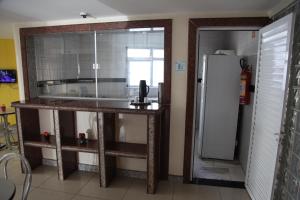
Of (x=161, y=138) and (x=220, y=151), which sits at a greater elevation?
(x=161, y=138)

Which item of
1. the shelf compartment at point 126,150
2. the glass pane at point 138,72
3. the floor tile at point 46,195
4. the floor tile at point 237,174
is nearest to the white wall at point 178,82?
the shelf compartment at point 126,150

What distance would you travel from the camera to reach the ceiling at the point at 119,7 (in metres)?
1.98

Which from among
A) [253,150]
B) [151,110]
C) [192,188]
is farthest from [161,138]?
[253,150]

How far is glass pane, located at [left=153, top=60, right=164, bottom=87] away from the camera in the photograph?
8.45 feet

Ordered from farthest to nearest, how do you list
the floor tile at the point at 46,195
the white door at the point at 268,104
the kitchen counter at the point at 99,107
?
the floor tile at the point at 46,195
the kitchen counter at the point at 99,107
the white door at the point at 268,104

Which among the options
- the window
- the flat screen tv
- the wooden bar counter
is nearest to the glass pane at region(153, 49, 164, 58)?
the window

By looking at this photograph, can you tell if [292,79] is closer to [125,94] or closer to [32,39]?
[125,94]

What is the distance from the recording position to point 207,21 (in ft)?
7.52

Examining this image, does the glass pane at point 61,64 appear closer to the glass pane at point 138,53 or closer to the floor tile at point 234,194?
the glass pane at point 138,53

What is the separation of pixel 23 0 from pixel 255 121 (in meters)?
2.79

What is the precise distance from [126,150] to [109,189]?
0.56 metres

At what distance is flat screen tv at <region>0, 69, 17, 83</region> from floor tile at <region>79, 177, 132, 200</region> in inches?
140

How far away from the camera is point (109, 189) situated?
249cm

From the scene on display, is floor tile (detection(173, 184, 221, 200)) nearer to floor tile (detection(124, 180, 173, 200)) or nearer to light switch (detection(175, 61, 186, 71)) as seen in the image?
floor tile (detection(124, 180, 173, 200))
